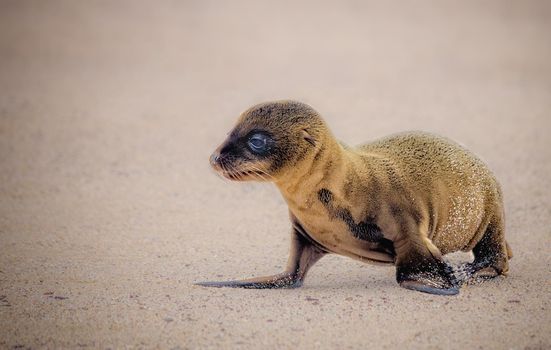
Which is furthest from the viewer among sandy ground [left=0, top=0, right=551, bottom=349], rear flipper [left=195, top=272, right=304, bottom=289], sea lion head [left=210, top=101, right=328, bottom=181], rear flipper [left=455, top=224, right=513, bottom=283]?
rear flipper [left=455, top=224, right=513, bottom=283]

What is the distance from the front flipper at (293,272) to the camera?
207 inches

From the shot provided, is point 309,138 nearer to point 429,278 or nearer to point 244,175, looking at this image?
point 244,175

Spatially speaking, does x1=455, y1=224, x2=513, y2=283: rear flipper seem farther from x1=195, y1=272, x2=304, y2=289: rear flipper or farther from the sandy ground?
x1=195, y1=272, x2=304, y2=289: rear flipper

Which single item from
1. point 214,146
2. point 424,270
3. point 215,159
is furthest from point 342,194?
point 214,146

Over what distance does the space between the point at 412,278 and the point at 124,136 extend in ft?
19.7

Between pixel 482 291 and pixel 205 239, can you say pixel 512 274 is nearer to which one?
pixel 482 291

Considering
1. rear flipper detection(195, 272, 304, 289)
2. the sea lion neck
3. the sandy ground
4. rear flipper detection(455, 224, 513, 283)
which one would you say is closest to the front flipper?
rear flipper detection(195, 272, 304, 289)

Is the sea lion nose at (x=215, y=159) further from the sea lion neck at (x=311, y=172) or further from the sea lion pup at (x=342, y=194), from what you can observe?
the sea lion neck at (x=311, y=172)

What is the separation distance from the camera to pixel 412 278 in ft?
16.3

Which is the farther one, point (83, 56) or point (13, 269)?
point (83, 56)

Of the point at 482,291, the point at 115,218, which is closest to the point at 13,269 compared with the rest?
the point at 115,218

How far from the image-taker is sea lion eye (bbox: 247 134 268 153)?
489 centimetres

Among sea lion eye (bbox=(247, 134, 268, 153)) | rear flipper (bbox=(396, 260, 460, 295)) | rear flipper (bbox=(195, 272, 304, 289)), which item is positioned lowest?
rear flipper (bbox=(195, 272, 304, 289))

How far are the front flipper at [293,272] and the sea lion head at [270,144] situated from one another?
1.96 ft
